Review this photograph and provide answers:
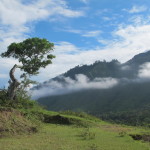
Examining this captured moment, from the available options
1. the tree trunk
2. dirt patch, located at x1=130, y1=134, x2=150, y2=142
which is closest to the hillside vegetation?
dirt patch, located at x1=130, y1=134, x2=150, y2=142

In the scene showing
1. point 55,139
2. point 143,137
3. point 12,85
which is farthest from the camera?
point 12,85

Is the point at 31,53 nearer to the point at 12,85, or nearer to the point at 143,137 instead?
the point at 12,85

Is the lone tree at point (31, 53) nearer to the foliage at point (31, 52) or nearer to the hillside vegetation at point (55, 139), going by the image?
the foliage at point (31, 52)

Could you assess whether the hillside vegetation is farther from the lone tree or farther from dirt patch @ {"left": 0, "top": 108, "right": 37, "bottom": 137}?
the lone tree

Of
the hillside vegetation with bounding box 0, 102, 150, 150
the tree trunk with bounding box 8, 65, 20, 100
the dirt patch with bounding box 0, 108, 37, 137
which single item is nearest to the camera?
the hillside vegetation with bounding box 0, 102, 150, 150

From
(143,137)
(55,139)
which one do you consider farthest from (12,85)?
(143,137)

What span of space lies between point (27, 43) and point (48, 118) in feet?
34.2

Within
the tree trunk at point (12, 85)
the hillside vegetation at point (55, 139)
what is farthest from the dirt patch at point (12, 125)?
the tree trunk at point (12, 85)

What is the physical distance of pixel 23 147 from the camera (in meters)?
15.4

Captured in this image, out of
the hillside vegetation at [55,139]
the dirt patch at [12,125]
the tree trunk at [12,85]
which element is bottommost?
the hillside vegetation at [55,139]

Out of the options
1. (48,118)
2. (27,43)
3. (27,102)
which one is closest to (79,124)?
(48,118)

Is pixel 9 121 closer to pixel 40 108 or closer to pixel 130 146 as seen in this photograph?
pixel 130 146

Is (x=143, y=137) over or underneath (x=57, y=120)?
underneath

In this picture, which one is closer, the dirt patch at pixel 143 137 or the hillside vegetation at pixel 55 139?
the hillside vegetation at pixel 55 139
